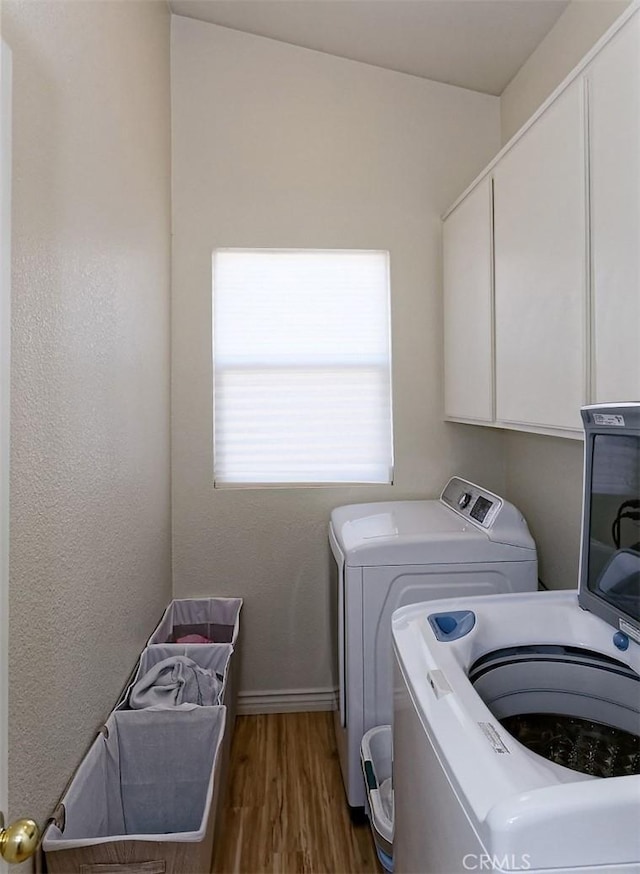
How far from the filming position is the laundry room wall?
202 cm

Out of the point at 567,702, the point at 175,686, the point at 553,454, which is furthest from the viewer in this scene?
the point at 553,454

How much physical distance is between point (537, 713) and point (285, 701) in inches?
72.4

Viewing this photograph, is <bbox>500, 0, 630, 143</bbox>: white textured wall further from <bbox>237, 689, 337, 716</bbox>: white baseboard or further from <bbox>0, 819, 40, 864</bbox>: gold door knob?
<bbox>237, 689, 337, 716</bbox>: white baseboard

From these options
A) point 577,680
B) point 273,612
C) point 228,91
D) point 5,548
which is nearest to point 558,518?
point 577,680

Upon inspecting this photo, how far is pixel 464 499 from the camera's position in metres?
2.48

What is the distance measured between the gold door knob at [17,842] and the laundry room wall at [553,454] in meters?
1.90

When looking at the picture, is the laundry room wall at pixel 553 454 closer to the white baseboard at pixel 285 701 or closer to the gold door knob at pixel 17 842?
the white baseboard at pixel 285 701

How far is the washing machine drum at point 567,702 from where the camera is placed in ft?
3.67

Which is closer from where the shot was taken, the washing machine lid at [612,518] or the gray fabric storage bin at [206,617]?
the washing machine lid at [612,518]

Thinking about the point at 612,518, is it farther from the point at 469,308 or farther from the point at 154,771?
the point at 154,771

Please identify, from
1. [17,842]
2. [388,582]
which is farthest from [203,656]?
[17,842]

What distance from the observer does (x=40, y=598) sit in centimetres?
126

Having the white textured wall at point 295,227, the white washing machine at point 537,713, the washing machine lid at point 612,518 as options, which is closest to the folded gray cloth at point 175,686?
the white textured wall at point 295,227

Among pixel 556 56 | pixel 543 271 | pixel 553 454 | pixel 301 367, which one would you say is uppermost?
pixel 556 56
